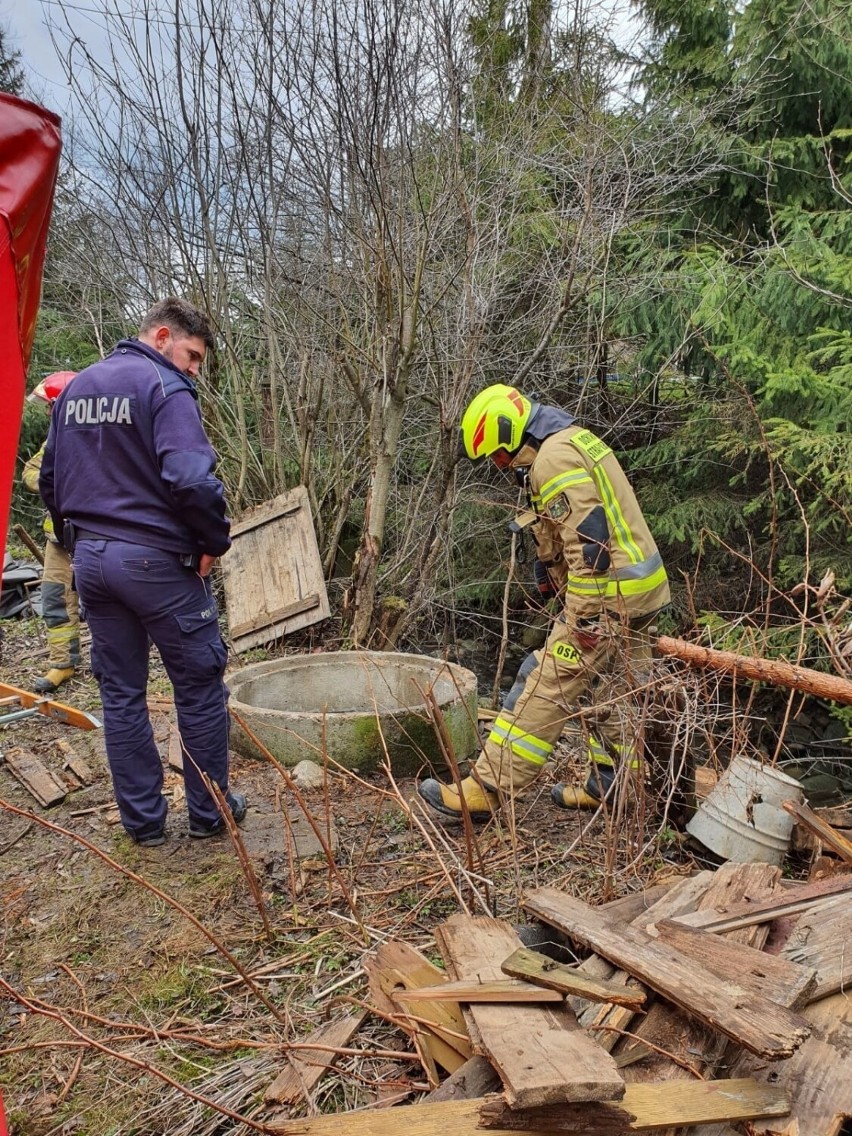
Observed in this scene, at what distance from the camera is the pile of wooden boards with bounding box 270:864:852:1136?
1.68 m

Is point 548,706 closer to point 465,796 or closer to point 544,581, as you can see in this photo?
point 465,796

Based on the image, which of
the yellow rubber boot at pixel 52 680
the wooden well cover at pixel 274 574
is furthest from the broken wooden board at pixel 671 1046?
the wooden well cover at pixel 274 574

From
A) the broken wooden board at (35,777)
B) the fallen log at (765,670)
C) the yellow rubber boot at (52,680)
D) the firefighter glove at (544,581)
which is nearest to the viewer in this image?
the fallen log at (765,670)

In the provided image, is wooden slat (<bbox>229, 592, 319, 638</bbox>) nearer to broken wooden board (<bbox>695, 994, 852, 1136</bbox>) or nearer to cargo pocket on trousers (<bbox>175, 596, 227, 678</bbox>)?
cargo pocket on trousers (<bbox>175, 596, 227, 678</bbox>)

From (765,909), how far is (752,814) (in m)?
1.00

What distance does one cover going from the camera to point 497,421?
4016mm

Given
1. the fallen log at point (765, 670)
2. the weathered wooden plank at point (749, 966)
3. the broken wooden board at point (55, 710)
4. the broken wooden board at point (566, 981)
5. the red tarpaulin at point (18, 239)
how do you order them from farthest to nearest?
the broken wooden board at point (55, 710) < the fallen log at point (765, 670) < the weathered wooden plank at point (749, 966) < the broken wooden board at point (566, 981) < the red tarpaulin at point (18, 239)

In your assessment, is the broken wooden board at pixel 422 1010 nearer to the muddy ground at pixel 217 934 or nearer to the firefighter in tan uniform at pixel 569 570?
the muddy ground at pixel 217 934

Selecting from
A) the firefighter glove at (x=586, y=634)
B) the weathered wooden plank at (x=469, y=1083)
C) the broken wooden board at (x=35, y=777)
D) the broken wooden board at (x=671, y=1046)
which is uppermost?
the firefighter glove at (x=586, y=634)

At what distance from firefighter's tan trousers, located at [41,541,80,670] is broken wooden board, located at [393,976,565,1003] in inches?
204

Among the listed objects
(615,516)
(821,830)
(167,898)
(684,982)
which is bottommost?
(821,830)

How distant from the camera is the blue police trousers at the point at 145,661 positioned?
3406 mm

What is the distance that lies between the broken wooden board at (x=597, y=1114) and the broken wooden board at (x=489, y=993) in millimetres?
263

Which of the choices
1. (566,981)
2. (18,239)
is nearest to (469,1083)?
(566,981)
